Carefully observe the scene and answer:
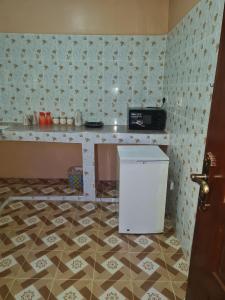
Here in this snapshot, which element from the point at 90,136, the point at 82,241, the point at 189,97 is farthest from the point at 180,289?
the point at 90,136

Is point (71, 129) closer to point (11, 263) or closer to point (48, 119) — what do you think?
point (48, 119)

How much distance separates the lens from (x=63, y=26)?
273 cm

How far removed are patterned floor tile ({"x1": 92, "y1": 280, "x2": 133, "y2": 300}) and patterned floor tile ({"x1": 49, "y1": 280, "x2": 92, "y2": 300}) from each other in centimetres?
5

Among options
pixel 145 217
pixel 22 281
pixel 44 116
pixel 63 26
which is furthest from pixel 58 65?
pixel 22 281

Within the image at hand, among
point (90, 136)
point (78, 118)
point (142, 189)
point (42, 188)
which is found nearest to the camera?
point (142, 189)

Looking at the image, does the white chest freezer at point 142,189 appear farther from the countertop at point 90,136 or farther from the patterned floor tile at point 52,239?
the patterned floor tile at point 52,239

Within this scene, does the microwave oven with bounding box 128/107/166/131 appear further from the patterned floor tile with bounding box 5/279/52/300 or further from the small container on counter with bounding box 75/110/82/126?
the patterned floor tile with bounding box 5/279/52/300

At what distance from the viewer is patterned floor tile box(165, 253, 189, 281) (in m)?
1.67

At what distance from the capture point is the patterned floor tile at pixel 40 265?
1.67 metres

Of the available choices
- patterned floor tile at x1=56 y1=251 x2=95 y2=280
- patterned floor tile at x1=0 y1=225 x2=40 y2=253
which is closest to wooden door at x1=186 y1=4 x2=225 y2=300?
patterned floor tile at x1=56 y1=251 x2=95 y2=280

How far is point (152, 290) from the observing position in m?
1.56

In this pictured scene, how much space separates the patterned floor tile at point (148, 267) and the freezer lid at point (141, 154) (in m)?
0.81

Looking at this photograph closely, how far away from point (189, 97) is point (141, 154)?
64cm

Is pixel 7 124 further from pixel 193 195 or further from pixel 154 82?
pixel 193 195
